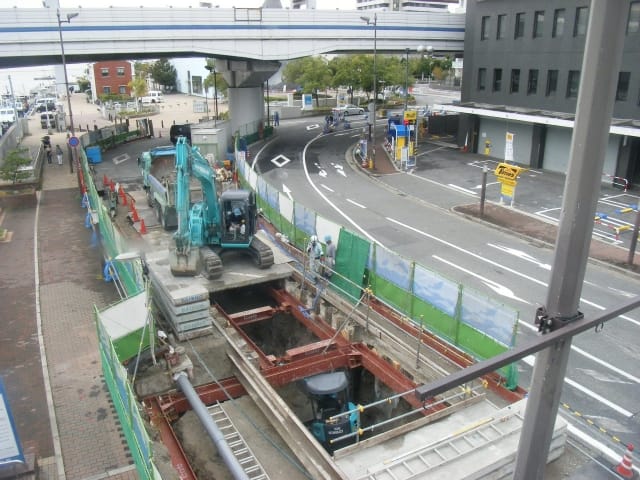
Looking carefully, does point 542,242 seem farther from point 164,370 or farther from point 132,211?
point 132,211

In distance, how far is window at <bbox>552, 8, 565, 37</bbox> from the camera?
34.5 metres

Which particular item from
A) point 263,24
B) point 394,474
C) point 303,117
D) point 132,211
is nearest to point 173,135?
point 263,24

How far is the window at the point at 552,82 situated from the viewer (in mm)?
35562

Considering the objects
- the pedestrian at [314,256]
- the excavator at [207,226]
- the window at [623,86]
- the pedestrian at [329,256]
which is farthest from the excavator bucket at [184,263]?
the window at [623,86]

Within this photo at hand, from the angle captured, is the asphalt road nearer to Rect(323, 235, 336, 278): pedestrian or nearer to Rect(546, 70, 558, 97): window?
Rect(323, 235, 336, 278): pedestrian

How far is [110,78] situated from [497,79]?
3087 inches

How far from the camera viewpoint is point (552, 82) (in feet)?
118

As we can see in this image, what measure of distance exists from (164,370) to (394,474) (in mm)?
6050

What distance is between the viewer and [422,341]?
1445 centimetres

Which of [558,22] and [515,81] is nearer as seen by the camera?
[558,22]

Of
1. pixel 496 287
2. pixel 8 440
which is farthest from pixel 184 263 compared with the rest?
Answer: pixel 496 287

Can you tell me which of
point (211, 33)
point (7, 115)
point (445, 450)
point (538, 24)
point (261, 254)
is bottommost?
point (445, 450)

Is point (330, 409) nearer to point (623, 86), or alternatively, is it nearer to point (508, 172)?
point (508, 172)

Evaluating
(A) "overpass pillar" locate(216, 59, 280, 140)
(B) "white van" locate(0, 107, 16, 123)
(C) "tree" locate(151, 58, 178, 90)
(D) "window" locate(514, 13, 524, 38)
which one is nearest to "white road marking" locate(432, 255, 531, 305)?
(D) "window" locate(514, 13, 524, 38)
